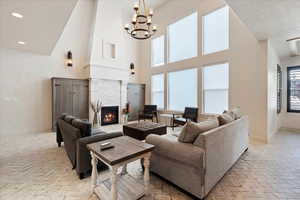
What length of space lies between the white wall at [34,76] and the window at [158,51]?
3171 millimetres

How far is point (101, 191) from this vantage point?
188cm

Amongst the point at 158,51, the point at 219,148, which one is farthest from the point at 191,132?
the point at 158,51

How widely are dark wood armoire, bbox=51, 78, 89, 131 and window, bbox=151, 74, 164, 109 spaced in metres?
3.19

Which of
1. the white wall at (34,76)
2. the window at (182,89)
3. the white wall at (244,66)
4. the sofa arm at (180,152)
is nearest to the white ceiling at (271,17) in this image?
the white wall at (244,66)

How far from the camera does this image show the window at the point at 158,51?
23.6ft

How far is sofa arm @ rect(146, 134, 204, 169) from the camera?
67.8 inches

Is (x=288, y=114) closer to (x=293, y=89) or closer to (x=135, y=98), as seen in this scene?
(x=293, y=89)

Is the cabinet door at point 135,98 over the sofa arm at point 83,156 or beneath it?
over

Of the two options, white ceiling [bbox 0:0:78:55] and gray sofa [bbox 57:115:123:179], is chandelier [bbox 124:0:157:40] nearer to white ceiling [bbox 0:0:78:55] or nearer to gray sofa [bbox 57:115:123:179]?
white ceiling [bbox 0:0:78:55]

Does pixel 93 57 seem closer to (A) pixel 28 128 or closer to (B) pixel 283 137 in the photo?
(A) pixel 28 128

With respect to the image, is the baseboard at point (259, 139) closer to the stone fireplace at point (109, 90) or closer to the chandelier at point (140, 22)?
the chandelier at point (140, 22)

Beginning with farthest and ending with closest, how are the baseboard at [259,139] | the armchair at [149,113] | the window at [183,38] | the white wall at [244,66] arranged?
the armchair at [149,113]
the window at [183,38]
the white wall at [244,66]
the baseboard at [259,139]

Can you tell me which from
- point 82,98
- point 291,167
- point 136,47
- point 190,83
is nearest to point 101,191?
point 291,167

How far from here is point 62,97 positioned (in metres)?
5.42
